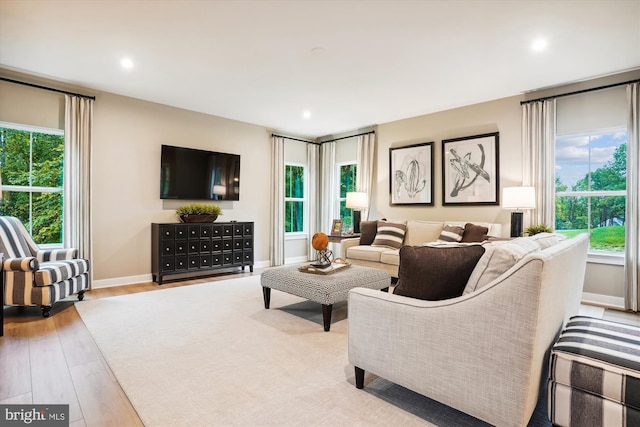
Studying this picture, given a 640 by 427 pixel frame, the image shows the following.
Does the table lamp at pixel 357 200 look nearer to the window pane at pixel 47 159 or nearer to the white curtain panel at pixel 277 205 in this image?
the white curtain panel at pixel 277 205

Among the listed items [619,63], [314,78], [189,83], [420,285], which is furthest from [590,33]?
[189,83]

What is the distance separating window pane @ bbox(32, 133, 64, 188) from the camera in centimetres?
417

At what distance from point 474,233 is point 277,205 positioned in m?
3.57

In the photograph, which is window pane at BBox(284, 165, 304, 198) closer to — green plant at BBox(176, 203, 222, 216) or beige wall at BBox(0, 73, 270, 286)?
beige wall at BBox(0, 73, 270, 286)

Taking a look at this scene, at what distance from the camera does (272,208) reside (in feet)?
21.2

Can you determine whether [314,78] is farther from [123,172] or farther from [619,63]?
[619,63]

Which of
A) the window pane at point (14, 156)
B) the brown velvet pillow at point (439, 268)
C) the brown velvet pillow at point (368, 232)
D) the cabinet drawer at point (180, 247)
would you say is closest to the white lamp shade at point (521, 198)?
the brown velvet pillow at point (368, 232)

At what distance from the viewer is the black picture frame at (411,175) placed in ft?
17.6

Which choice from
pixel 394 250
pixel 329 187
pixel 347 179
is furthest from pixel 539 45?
pixel 329 187

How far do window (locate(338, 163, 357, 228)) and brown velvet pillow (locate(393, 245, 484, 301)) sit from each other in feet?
16.5

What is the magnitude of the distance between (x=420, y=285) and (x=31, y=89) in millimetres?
4996

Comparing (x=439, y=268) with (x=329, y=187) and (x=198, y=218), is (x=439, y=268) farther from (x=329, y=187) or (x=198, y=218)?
(x=329, y=187)

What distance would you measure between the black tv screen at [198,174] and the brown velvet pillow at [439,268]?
14.4ft

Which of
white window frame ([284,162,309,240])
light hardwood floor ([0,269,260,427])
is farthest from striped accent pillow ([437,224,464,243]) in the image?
light hardwood floor ([0,269,260,427])
